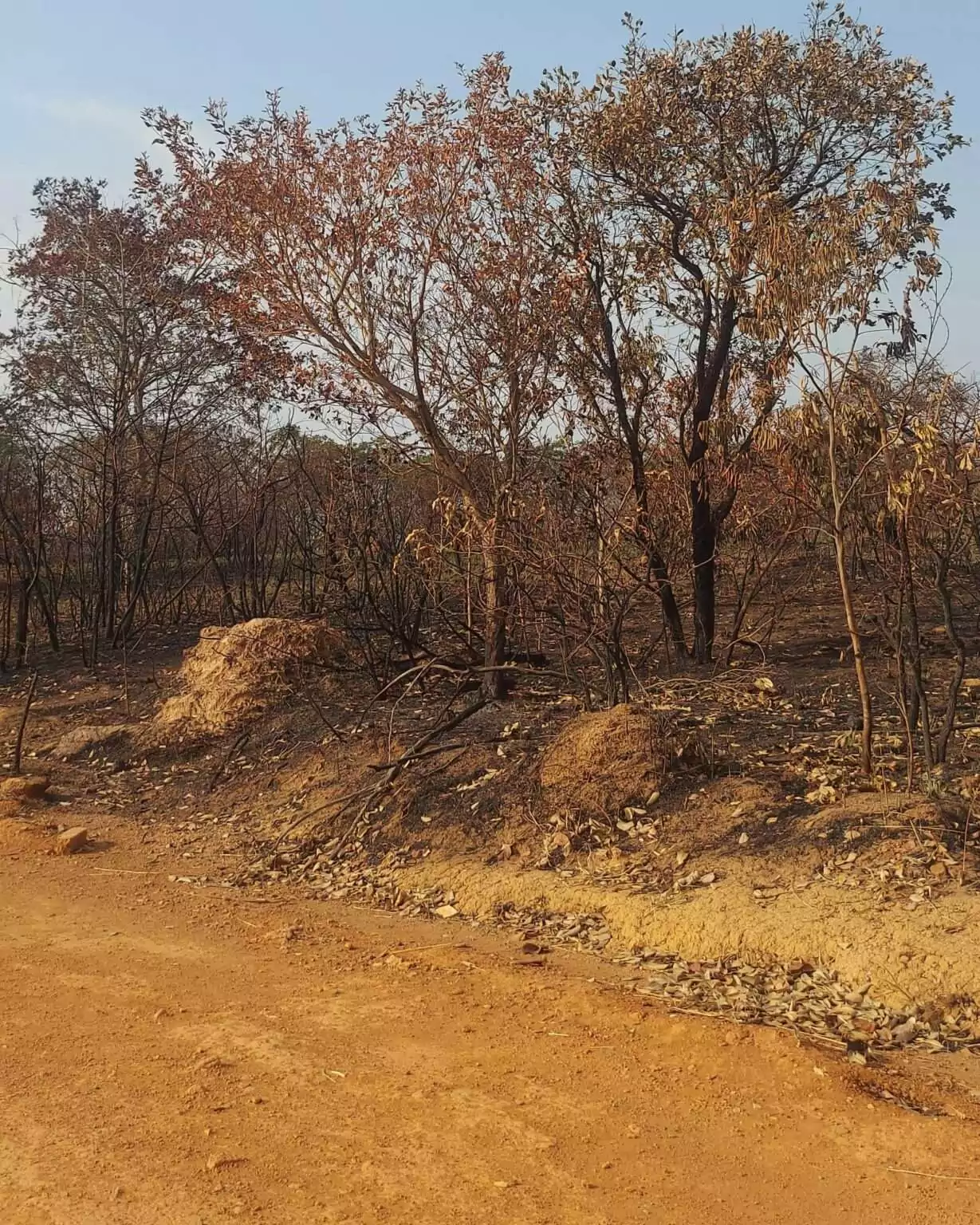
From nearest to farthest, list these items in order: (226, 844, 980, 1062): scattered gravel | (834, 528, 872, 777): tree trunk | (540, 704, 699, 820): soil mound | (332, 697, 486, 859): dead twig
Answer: (226, 844, 980, 1062): scattered gravel → (834, 528, 872, 777): tree trunk → (540, 704, 699, 820): soil mound → (332, 697, 486, 859): dead twig

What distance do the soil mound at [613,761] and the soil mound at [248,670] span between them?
3172 mm

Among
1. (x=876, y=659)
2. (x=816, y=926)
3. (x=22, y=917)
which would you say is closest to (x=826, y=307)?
(x=816, y=926)

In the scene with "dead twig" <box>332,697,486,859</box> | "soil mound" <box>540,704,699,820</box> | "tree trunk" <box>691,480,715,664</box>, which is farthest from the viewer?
"tree trunk" <box>691,480,715,664</box>

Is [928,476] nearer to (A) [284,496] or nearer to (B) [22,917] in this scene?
(B) [22,917]

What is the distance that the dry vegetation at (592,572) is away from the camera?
5102 millimetres

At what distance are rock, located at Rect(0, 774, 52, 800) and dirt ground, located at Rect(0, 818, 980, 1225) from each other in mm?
2728

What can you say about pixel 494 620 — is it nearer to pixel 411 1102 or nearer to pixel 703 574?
pixel 703 574

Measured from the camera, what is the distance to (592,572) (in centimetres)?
645

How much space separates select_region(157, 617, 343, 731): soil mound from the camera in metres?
8.40

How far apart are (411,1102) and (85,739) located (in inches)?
237

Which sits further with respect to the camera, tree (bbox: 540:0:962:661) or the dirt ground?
tree (bbox: 540:0:962:661)

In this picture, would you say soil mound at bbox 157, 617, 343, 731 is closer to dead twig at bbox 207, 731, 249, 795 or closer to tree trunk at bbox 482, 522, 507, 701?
dead twig at bbox 207, 731, 249, 795

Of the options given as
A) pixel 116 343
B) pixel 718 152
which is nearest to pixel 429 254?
pixel 718 152

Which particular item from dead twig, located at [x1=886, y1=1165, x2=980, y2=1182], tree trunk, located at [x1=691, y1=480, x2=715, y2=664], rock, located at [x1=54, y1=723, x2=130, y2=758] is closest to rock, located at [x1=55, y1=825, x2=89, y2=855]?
rock, located at [x1=54, y1=723, x2=130, y2=758]
